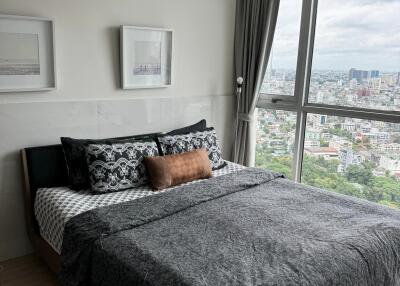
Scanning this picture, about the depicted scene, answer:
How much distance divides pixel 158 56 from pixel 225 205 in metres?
1.49

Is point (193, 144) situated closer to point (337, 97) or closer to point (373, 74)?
point (337, 97)

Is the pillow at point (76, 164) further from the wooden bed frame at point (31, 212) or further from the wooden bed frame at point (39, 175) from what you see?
the wooden bed frame at point (31, 212)

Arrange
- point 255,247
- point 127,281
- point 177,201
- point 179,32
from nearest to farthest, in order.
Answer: point 127,281 < point 255,247 < point 177,201 < point 179,32

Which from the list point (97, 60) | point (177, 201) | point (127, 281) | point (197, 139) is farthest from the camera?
point (197, 139)

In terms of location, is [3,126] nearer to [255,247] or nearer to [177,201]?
[177,201]

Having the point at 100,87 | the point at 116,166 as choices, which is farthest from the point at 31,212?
the point at 100,87

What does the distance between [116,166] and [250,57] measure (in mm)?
1881

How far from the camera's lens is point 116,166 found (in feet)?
8.72

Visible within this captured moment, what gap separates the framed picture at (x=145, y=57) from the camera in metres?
3.03

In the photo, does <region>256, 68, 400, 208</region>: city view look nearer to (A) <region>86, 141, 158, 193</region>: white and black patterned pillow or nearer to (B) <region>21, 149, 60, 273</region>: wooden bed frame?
(A) <region>86, 141, 158, 193</region>: white and black patterned pillow

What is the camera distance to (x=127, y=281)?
1.72 meters

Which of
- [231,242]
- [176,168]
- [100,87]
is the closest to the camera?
[231,242]

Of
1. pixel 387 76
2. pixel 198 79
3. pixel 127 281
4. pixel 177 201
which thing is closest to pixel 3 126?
pixel 177 201

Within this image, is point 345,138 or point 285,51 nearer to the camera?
point 345,138
